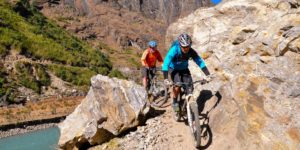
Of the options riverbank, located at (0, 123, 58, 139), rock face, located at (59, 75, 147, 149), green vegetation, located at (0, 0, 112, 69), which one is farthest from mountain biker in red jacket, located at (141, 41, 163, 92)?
green vegetation, located at (0, 0, 112, 69)

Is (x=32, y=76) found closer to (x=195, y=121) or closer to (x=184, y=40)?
(x=184, y=40)

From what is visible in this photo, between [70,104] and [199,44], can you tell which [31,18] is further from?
[199,44]

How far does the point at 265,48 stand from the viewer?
11.8m

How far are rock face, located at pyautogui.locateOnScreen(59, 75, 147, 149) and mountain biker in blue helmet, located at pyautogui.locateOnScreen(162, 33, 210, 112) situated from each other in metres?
2.95

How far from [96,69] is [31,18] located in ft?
80.3

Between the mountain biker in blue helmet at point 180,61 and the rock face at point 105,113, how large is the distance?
2.95 metres

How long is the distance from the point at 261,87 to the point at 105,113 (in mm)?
6049

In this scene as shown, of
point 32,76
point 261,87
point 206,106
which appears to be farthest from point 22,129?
point 261,87

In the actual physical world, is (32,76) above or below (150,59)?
below

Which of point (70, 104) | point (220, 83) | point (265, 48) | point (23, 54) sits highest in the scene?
point (265, 48)

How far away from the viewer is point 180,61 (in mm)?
11656

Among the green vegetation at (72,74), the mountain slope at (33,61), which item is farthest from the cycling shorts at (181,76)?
the green vegetation at (72,74)

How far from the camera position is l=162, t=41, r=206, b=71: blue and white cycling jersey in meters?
11.4

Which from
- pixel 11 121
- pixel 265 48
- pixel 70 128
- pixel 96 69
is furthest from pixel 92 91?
pixel 96 69
